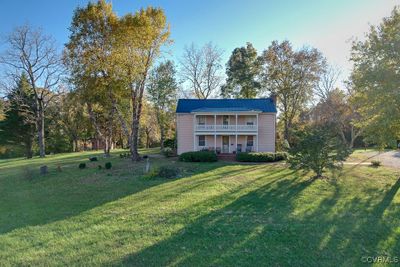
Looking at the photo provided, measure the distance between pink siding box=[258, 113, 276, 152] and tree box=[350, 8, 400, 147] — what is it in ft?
39.8

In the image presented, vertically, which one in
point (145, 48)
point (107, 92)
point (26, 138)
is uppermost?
point (145, 48)

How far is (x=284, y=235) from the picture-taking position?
6305 mm

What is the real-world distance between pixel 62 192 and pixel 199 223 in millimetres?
7353

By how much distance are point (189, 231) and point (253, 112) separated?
2050cm

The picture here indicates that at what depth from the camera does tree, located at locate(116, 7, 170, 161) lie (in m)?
19.7

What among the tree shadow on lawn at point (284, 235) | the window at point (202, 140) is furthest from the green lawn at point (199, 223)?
the window at point (202, 140)

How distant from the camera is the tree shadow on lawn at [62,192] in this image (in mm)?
8086

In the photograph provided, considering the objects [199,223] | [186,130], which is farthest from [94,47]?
[199,223]

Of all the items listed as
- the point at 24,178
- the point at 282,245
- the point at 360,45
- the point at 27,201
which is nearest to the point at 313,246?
the point at 282,245

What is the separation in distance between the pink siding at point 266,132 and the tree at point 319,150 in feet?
41.7

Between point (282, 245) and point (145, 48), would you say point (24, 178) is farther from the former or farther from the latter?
point (282, 245)

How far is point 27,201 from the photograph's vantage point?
10.2 meters

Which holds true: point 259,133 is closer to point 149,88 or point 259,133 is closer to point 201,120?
point 201,120

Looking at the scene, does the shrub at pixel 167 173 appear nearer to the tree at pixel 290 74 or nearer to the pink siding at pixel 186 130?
the pink siding at pixel 186 130
